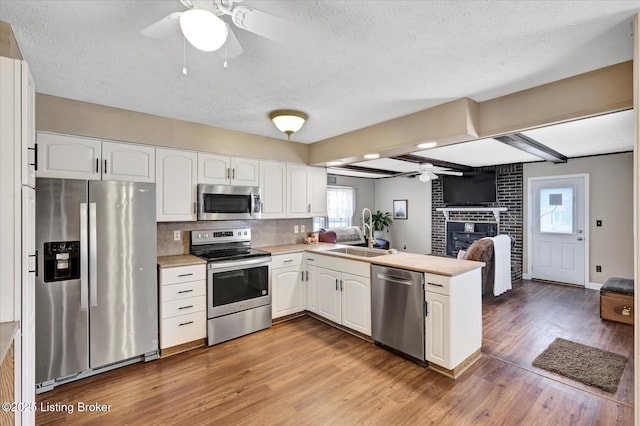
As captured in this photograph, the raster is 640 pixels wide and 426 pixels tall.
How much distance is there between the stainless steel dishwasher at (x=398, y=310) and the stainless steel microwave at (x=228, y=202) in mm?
1674

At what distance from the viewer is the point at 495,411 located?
2.13 m

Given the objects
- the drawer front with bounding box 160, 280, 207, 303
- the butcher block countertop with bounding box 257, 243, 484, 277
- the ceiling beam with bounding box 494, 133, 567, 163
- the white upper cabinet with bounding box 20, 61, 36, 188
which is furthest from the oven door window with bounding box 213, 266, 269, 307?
the ceiling beam with bounding box 494, 133, 567, 163

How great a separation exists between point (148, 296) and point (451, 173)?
21.2ft

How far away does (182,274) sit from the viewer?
3008 mm

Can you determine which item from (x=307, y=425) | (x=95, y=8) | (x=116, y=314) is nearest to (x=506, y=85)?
(x=95, y=8)

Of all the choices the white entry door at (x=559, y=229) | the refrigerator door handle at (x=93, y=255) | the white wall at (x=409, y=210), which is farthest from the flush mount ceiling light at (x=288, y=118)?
the white wall at (x=409, y=210)

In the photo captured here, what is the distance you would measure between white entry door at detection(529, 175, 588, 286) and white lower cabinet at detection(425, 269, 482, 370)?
13.6ft

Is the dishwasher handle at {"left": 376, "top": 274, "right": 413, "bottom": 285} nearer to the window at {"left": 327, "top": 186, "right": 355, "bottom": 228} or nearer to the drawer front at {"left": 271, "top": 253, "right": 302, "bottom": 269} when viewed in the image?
the drawer front at {"left": 271, "top": 253, "right": 302, "bottom": 269}

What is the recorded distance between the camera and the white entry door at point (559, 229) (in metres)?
5.38

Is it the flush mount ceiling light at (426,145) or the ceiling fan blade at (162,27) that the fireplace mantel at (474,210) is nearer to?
the flush mount ceiling light at (426,145)

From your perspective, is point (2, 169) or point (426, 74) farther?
point (426, 74)

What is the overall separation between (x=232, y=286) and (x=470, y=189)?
5.69 meters

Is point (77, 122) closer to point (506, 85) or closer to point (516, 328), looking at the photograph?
point (506, 85)

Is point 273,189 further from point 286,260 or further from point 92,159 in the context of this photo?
point 92,159
